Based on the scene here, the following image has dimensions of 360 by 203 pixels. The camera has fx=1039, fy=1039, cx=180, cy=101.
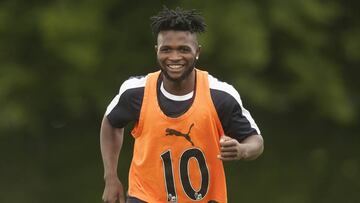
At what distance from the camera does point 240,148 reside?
5398mm

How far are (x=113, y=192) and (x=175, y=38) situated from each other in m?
0.98

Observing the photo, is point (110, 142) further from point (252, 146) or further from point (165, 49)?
point (252, 146)

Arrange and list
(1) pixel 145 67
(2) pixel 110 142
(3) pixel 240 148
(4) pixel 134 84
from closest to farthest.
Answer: (3) pixel 240 148 → (4) pixel 134 84 → (2) pixel 110 142 → (1) pixel 145 67

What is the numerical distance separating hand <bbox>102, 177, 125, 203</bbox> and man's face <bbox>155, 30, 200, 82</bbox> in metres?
0.73

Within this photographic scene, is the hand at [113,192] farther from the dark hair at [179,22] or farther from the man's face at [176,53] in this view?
the dark hair at [179,22]

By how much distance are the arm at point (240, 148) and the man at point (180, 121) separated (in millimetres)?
13

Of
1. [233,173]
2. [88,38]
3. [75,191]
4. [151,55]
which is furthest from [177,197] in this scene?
[151,55]

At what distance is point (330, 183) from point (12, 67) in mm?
7644

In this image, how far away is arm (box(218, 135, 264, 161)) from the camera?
5266 mm


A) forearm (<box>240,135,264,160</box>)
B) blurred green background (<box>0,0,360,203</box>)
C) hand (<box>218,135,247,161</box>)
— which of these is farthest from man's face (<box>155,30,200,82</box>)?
blurred green background (<box>0,0,360,203</box>)

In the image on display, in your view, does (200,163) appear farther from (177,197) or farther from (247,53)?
(247,53)

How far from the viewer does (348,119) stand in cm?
1975

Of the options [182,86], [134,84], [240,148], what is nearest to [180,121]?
[182,86]

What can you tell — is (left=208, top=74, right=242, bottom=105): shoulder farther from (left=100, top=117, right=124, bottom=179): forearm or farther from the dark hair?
(left=100, top=117, right=124, bottom=179): forearm
